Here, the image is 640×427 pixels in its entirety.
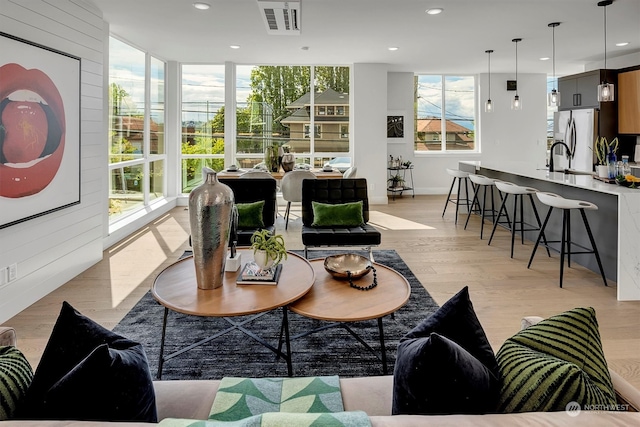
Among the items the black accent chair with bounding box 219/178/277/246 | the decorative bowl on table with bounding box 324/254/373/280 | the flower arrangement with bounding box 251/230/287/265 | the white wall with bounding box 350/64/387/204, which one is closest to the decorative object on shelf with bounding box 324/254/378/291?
the decorative bowl on table with bounding box 324/254/373/280

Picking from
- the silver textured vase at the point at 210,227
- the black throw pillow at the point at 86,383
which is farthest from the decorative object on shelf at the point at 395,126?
the black throw pillow at the point at 86,383

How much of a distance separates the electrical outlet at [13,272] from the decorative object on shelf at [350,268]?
2.36 meters

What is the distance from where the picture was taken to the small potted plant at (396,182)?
9.09 metres

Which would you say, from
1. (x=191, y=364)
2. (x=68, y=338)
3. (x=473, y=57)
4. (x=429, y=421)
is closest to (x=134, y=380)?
(x=68, y=338)

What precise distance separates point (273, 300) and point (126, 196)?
15.8 feet

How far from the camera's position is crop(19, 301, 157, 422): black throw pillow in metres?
0.93

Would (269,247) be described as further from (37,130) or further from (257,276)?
(37,130)

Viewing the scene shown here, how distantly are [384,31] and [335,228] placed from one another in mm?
2924

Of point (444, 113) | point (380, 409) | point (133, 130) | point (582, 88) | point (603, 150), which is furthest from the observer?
point (444, 113)

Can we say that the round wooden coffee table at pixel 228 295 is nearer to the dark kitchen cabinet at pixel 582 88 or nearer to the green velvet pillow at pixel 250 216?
the green velvet pillow at pixel 250 216

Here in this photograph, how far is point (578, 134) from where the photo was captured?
23.5 ft

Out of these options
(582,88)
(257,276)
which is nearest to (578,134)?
(582,88)

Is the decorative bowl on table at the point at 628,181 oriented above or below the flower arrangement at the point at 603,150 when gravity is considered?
below

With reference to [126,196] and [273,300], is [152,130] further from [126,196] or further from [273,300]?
[273,300]
